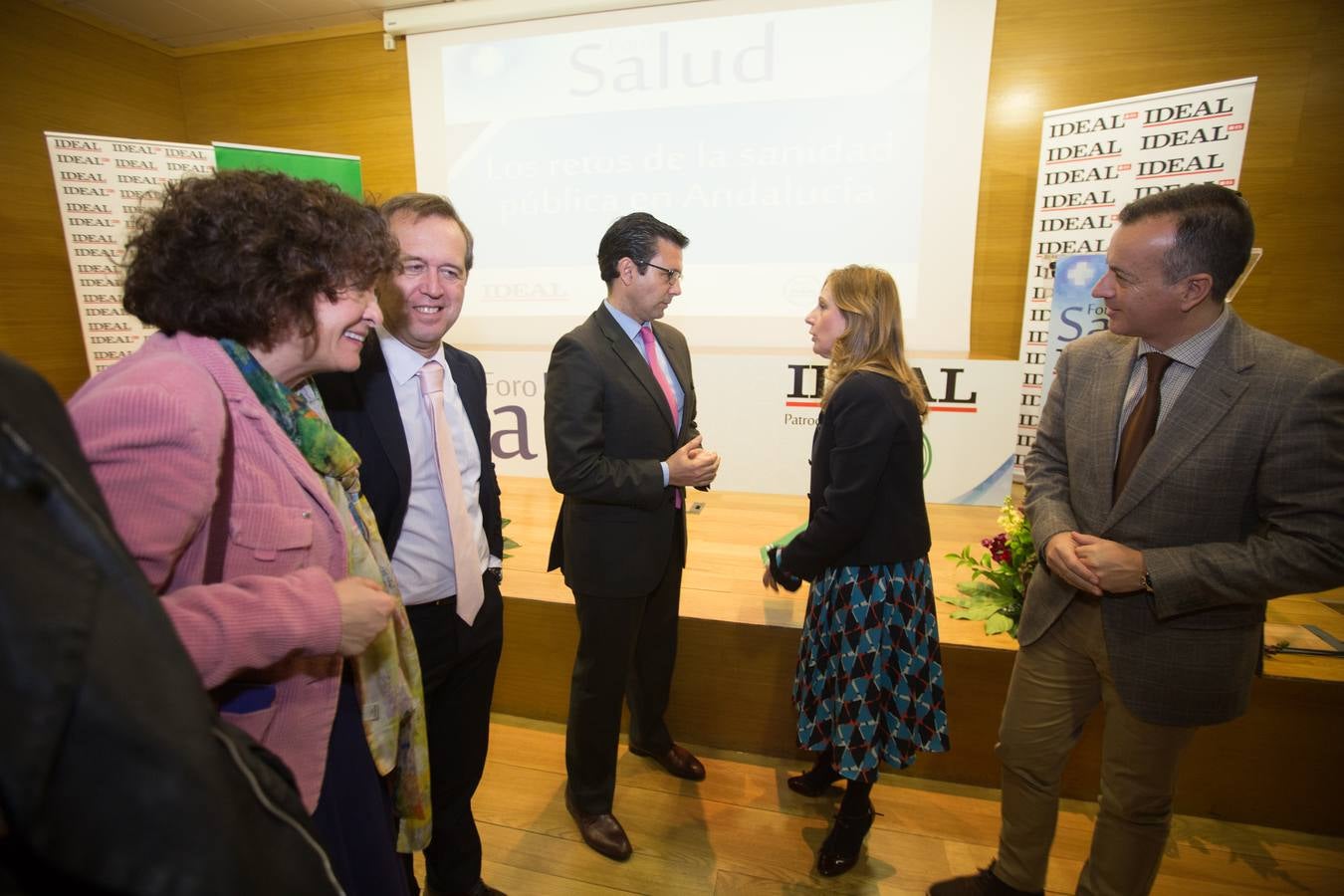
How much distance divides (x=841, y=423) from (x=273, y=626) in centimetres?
124

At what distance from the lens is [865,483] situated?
1500 mm

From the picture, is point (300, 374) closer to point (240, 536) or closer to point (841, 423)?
point (240, 536)

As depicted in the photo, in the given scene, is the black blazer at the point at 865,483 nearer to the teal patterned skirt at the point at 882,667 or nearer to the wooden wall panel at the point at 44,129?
the teal patterned skirt at the point at 882,667

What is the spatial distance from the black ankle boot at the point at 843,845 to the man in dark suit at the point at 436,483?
969 millimetres

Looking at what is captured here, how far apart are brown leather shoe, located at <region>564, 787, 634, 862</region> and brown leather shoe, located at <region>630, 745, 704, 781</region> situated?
1.04 ft

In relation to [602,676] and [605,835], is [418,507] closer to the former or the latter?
[602,676]

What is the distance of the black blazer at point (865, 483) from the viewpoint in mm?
1497

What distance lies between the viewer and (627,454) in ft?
5.64

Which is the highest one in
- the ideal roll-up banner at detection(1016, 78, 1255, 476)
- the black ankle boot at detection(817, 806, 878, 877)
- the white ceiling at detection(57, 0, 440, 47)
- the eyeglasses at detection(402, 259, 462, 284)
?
the white ceiling at detection(57, 0, 440, 47)

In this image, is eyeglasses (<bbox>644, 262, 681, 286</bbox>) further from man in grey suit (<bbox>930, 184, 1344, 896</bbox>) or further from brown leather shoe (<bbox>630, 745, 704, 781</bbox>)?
brown leather shoe (<bbox>630, 745, 704, 781</bbox>)

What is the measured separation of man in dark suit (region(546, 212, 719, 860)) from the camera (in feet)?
5.34

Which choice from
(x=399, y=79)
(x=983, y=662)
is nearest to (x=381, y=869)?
(x=983, y=662)

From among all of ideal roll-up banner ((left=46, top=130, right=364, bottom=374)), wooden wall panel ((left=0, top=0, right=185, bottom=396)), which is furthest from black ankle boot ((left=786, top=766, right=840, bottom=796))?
wooden wall panel ((left=0, top=0, right=185, bottom=396))

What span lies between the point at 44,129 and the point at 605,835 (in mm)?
5487
